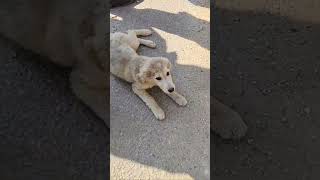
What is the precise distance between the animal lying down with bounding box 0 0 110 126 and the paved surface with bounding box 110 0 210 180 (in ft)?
0.33

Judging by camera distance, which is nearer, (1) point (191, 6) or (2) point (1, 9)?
(2) point (1, 9)

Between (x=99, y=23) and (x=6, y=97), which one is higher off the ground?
(x=99, y=23)

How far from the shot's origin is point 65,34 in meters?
1.72

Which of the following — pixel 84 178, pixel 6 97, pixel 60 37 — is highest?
pixel 60 37

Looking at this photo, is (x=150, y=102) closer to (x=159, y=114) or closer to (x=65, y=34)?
(x=159, y=114)

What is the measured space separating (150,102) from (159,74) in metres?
0.10
